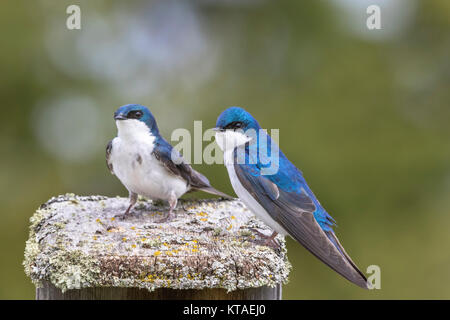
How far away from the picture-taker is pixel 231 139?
3.95 meters

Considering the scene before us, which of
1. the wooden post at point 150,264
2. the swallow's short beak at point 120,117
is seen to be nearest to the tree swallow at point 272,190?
the wooden post at point 150,264

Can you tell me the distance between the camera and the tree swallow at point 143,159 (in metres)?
4.33

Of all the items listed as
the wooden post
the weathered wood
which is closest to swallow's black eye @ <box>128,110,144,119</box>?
the wooden post

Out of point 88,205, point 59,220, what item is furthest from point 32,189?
point 59,220

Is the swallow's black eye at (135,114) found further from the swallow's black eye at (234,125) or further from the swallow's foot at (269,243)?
the swallow's foot at (269,243)

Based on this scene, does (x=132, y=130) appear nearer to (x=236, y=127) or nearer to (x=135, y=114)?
(x=135, y=114)

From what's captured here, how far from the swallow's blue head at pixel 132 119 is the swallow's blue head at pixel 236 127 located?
68cm

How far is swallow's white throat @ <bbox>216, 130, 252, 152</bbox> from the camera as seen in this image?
12.9 feet

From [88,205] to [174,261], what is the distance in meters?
1.51

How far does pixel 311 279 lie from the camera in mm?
7551

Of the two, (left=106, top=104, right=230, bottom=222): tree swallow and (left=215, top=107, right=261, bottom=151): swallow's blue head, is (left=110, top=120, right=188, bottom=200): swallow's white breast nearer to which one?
(left=106, top=104, right=230, bottom=222): tree swallow

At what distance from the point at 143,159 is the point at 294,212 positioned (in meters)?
1.27

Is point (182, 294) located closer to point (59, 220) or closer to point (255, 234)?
point (255, 234)

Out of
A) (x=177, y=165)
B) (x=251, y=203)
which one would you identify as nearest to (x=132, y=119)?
(x=177, y=165)
